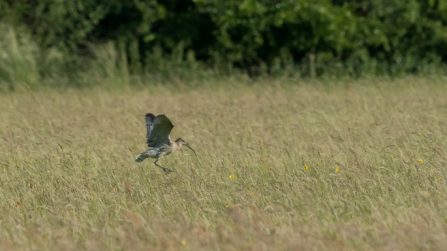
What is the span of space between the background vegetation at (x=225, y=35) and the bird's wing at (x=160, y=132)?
293 inches

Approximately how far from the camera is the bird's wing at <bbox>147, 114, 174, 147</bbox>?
4836 millimetres

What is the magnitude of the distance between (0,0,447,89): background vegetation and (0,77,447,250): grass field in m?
5.41

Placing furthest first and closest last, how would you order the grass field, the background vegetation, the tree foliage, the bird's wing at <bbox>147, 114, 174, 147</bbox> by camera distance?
the tree foliage < the background vegetation < the bird's wing at <bbox>147, 114, 174, 147</bbox> < the grass field

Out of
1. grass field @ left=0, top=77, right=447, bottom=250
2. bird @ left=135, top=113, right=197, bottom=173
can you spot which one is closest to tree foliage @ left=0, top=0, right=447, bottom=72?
grass field @ left=0, top=77, right=447, bottom=250

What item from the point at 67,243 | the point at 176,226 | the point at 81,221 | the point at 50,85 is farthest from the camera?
the point at 50,85

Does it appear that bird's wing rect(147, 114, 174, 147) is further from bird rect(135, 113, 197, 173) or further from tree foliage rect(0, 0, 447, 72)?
tree foliage rect(0, 0, 447, 72)

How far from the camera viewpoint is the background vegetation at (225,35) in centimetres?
1322

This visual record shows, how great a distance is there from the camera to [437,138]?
5.37m

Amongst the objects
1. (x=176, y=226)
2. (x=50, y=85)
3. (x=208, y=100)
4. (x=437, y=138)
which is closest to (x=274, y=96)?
(x=208, y=100)

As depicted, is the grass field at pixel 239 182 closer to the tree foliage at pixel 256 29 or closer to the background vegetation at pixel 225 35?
the background vegetation at pixel 225 35

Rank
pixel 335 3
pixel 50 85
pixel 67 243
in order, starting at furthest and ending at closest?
pixel 335 3 < pixel 50 85 < pixel 67 243

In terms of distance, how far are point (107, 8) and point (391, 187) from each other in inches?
456

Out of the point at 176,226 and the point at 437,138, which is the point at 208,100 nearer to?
the point at 437,138

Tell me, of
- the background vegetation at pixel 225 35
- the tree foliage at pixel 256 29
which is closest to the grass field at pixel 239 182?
the background vegetation at pixel 225 35
